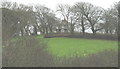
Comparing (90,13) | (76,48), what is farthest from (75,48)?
(90,13)

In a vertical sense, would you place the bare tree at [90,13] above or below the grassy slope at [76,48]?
above

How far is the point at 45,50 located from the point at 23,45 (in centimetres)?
75

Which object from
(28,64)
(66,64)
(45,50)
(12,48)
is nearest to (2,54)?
(12,48)

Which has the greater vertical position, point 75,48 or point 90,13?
point 90,13

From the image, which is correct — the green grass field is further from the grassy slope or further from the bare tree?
the bare tree

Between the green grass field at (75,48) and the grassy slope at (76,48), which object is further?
the grassy slope at (76,48)

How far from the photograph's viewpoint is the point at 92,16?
31844 mm

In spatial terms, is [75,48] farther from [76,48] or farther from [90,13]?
[90,13]

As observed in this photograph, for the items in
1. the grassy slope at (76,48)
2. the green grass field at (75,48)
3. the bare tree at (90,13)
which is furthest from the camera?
the bare tree at (90,13)

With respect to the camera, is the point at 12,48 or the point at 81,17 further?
the point at 81,17

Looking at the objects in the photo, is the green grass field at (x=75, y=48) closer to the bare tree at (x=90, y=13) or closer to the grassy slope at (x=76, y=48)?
the grassy slope at (x=76, y=48)

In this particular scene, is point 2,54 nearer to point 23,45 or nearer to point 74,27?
point 23,45

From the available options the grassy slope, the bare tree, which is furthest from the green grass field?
the bare tree

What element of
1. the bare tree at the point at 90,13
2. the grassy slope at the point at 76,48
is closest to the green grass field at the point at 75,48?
the grassy slope at the point at 76,48
